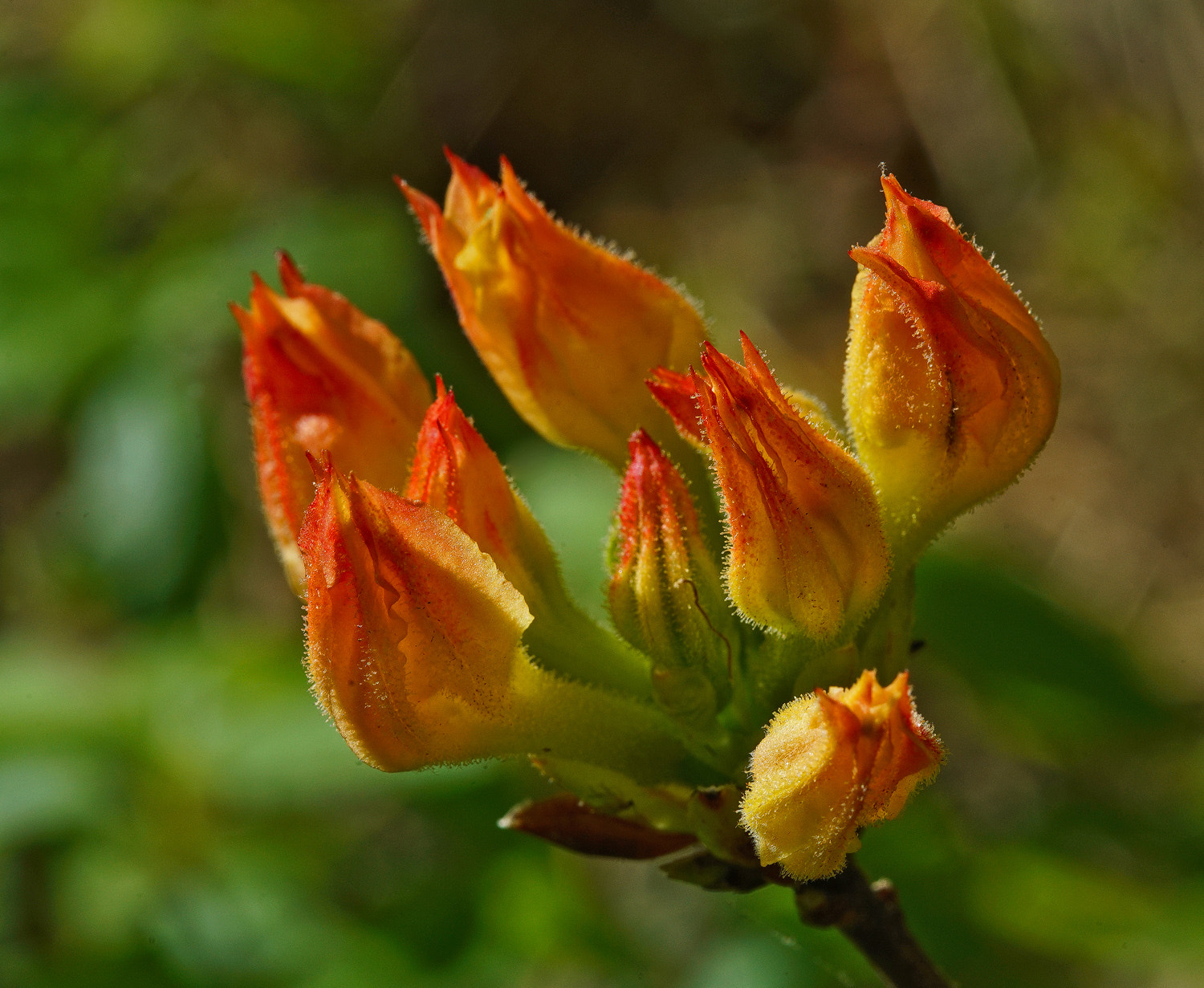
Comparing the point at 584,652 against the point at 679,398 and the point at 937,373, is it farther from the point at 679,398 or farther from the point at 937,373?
the point at 937,373

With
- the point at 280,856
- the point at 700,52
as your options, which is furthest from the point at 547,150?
the point at 280,856

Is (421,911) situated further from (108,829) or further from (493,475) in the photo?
(493,475)

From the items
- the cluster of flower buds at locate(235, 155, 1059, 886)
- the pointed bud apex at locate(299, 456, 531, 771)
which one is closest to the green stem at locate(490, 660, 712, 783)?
the cluster of flower buds at locate(235, 155, 1059, 886)

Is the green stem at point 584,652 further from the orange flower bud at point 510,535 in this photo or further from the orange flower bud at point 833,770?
the orange flower bud at point 833,770

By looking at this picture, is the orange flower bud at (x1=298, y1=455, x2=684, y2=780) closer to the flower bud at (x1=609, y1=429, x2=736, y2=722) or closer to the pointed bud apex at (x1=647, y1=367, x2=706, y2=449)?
the flower bud at (x1=609, y1=429, x2=736, y2=722)

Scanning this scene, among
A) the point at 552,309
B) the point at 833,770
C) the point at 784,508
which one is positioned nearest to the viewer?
the point at 833,770

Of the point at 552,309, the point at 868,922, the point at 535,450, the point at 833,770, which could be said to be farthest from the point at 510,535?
the point at 535,450
